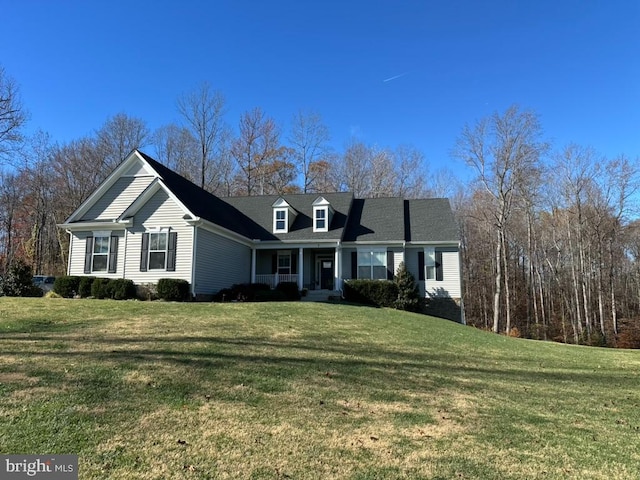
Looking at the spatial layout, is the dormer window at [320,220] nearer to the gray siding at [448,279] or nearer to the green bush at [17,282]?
the gray siding at [448,279]

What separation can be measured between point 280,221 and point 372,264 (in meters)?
5.52

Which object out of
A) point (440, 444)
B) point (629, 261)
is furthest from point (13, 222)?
point (629, 261)

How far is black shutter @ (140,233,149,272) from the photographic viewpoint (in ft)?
60.4

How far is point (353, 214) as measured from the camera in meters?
26.1

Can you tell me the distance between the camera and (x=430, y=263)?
A: 23.3m

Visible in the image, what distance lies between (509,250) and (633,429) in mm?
34380

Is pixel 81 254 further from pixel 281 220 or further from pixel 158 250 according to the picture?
pixel 281 220

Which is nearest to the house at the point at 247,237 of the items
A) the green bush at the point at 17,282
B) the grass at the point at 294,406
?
the green bush at the point at 17,282

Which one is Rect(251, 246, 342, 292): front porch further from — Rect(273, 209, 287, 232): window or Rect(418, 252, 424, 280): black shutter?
Rect(418, 252, 424, 280): black shutter

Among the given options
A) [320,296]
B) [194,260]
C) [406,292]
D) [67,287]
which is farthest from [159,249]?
[406,292]

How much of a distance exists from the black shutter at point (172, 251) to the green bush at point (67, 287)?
383 cm

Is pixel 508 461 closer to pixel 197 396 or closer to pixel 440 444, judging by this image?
pixel 440 444

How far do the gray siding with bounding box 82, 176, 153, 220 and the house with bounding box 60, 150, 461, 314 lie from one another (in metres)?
0.05

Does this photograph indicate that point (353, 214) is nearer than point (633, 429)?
No
